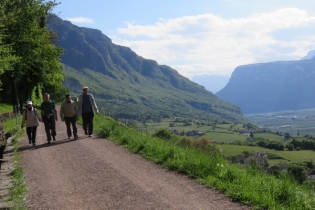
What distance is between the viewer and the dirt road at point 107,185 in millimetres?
7031

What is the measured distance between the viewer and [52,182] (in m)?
9.04

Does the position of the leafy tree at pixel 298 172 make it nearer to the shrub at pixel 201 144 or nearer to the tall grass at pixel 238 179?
the tall grass at pixel 238 179

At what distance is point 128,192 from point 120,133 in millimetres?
8490

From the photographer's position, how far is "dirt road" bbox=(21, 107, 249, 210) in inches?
277

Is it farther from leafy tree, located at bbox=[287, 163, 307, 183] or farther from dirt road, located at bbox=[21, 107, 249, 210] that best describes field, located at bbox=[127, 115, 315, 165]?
dirt road, located at bbox=[21, 107, 249, 210]

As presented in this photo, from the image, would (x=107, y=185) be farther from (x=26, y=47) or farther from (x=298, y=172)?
(x=26, y=47)

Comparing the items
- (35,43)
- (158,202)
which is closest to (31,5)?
(35,43)

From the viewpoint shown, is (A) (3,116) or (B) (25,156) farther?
(A) (3,116)

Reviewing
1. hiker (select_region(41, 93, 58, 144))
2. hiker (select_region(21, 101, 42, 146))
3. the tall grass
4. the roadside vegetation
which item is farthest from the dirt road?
hiker (select_region(41, 93, 58, 144))

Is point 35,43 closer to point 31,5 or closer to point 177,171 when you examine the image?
point 31,5

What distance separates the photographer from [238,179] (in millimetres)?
7895

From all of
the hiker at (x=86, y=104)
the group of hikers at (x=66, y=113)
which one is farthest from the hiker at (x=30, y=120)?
the hiker at (x=86, y=104)

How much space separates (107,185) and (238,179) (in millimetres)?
2767

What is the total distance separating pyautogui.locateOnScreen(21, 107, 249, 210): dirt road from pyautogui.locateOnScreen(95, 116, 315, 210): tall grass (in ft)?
0.86
